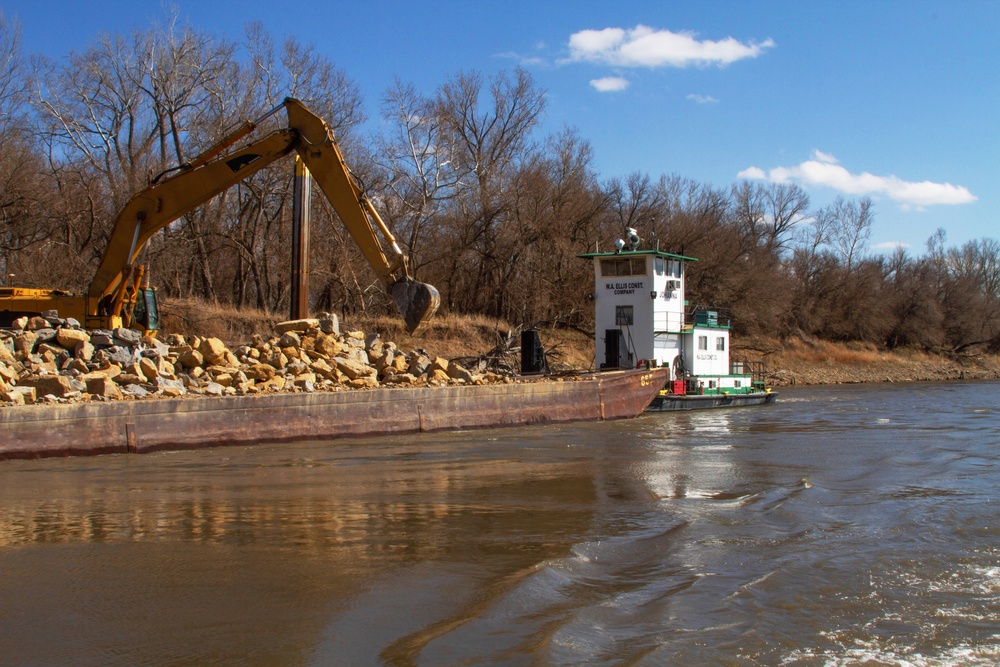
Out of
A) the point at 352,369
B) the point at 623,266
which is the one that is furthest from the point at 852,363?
the point at 352,369

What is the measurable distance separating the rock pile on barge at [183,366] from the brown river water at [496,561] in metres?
1.92

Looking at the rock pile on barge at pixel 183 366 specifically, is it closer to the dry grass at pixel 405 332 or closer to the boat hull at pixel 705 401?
the boat hull at pixel 705 401

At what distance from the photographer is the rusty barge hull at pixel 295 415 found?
12211mm

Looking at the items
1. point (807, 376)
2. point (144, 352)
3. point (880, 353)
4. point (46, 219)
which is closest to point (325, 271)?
point (46, 219)

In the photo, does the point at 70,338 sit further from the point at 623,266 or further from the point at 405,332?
the point at 405,332

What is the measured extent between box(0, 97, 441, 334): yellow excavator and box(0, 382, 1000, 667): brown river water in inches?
229

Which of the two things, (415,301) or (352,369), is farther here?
(352,369)

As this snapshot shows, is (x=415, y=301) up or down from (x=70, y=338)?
up

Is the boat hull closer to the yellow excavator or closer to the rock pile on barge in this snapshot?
the rock pile on barge

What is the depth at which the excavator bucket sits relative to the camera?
49.8 feet

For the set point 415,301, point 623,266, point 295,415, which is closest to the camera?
point 295,415

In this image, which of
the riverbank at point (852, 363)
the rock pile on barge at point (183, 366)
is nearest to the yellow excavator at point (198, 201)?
the rock pile on barge at point (183, 366)

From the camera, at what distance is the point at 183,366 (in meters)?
16.0

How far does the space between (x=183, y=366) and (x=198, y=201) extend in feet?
11.7
